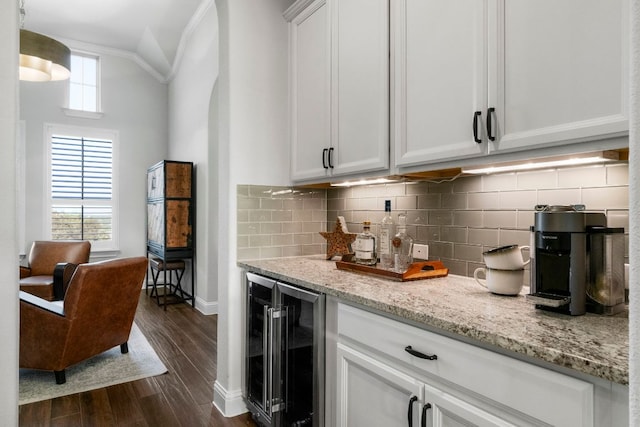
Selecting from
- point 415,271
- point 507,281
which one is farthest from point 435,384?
point 415,271

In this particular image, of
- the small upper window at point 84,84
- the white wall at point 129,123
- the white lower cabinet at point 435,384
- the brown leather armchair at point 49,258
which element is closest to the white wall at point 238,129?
the white lower cabinet at point 435,384

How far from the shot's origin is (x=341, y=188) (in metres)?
2.69

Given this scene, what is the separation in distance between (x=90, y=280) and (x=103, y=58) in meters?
4.74

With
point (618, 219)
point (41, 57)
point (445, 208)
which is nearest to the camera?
point (618, 219)

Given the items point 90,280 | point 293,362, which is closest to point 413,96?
point 293,362

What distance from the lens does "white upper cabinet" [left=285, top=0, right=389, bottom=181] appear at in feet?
6.16

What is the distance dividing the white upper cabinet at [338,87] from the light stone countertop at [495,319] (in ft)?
2.02

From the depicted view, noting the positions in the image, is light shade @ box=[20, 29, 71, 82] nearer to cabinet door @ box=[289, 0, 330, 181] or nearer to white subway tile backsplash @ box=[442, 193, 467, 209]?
cabinet door @ box=[289, 0, 330, 181]

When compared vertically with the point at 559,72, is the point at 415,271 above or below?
below

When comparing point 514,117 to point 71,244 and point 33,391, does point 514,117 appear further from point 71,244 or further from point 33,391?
point 71,244

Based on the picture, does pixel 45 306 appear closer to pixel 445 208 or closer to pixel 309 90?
pixel 309 90

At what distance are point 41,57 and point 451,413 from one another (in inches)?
154

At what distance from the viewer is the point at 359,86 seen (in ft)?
6.54

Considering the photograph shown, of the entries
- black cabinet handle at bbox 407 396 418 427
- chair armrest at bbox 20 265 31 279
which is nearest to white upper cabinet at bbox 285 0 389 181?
black cabinet handle at bbox 407 396 418 427
